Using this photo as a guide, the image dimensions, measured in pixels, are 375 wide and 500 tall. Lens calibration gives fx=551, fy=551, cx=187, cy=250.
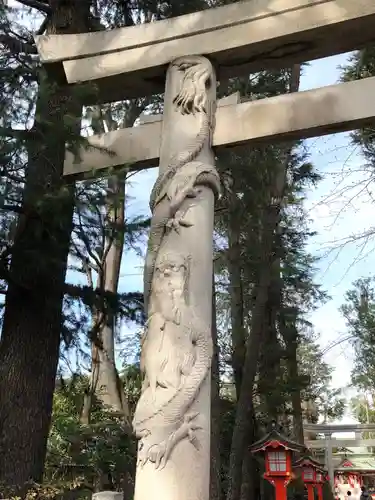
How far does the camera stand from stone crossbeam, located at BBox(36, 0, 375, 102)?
305cm

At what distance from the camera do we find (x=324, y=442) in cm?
1482

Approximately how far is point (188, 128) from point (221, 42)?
562 millimetres

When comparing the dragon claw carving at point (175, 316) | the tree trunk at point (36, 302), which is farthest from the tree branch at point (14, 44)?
the dragon claw carving at point (175, 316)

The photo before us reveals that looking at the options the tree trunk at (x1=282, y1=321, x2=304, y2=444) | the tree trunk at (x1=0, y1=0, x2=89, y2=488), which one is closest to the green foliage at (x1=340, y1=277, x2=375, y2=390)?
the tree trunk at (x1=282, y1=321, x2=304, y2=444)

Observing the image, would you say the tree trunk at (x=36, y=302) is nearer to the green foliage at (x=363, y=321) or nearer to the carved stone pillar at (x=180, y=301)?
the carved stone pillar at (x=180, y=301)

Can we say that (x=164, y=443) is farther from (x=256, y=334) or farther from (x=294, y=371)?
(x=294, y=371)

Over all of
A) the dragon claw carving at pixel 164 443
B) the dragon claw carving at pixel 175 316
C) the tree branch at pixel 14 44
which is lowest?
the dragon claw carving at pixel 164 443

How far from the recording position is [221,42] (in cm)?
315

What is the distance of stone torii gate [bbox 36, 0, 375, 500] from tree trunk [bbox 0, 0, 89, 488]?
Result: 24cm

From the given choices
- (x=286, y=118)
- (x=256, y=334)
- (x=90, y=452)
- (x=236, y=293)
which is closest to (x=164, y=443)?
(x=286, y=118)

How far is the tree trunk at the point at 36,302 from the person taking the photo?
3.37 metres

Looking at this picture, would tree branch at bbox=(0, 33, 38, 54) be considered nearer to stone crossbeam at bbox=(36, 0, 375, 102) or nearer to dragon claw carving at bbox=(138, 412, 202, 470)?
stone crossbeam at bbox=(36, 0, 375, 102)

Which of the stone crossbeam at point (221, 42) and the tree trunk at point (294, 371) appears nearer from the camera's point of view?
the stone crossbeam at point (221, 42)

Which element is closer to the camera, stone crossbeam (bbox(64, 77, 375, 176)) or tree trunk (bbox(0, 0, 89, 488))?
stone crossbeam (bbox(64, 77, 375, 176))
